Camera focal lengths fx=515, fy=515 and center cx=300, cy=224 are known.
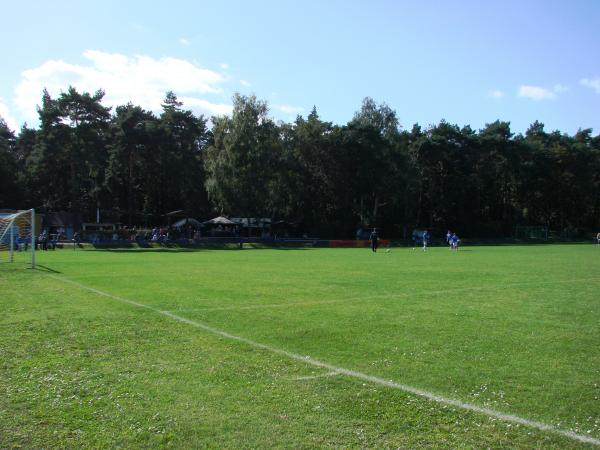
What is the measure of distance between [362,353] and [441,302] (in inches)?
246

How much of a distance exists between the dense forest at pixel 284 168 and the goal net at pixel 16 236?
74.4 ft

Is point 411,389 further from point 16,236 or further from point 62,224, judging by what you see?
point 62,224

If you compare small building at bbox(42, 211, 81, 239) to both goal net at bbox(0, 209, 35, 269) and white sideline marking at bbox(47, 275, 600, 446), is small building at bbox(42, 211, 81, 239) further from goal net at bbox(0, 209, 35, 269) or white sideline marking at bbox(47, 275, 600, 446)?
white sideline marking at bbox(47, 275, 600, 446)

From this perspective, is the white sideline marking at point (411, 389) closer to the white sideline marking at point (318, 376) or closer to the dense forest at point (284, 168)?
the white sideline marking at point (318, 376)

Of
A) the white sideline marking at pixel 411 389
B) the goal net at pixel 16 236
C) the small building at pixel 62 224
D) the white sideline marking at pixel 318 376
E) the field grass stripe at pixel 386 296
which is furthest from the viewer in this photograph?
the small building at pixel 62 224

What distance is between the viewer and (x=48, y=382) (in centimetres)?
652

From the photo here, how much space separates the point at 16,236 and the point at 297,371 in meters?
36.4

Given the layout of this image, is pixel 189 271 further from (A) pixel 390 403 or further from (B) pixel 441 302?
(A) pixel 390 403

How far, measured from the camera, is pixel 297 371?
7.08 m

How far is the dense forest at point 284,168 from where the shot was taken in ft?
203

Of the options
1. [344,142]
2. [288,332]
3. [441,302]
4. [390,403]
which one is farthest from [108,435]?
[344,142]

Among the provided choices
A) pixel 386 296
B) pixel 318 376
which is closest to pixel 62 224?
pixel 386 296

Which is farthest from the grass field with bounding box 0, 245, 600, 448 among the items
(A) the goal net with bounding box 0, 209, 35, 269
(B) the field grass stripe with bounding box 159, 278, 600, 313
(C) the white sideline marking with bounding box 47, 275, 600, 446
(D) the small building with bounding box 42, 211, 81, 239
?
(D) the small building with bounding box 42, 211, 81, 239

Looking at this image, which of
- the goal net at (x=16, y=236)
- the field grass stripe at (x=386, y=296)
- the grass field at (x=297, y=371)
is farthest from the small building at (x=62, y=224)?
the field grass stripe at (x=386, y=296)
